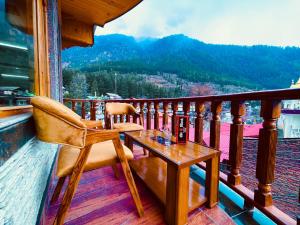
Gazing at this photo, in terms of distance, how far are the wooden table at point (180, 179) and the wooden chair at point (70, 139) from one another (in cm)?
25

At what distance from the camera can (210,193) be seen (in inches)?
49.5

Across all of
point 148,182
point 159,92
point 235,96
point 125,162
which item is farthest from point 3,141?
point 159,92

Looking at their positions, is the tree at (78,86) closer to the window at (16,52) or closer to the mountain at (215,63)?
the mountain at (215,63)

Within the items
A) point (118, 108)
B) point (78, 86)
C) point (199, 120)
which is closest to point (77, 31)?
point (118, 108)

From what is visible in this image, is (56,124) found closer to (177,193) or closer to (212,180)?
(177,193)

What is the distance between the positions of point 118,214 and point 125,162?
449 mm

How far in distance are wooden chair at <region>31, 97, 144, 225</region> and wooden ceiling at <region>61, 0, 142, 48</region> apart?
9.84ft

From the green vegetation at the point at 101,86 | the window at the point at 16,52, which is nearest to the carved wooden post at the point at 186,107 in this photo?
the window at the point at 16,52

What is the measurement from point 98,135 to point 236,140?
1105mm

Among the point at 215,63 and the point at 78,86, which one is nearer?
the point at 78,86

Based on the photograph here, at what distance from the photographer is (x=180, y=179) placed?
1.01 metres

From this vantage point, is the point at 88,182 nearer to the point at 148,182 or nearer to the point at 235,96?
the point at 148,182

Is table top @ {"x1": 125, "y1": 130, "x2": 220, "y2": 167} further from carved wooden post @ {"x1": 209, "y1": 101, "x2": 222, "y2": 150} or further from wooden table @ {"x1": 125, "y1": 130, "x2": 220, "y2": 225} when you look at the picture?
carved wooden post @ {"x1": 209, "y1": 101, "x2": 222, "y2": 150}

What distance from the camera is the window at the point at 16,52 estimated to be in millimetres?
974
